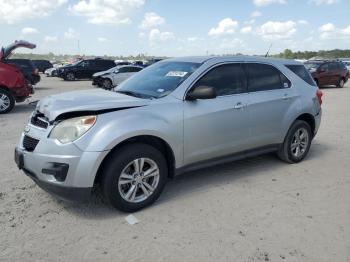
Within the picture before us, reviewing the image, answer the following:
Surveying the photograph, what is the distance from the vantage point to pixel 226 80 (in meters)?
5.08

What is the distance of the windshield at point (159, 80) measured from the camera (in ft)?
15.3

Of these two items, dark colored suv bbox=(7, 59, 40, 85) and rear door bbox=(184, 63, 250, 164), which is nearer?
rear door bbox=(184, 63, 250, 164)

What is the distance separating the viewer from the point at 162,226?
3.90 m

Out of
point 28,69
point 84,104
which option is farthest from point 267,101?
point 28,69

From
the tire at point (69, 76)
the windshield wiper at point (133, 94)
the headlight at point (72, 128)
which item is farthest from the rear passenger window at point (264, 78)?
the tire at point (69, 76)

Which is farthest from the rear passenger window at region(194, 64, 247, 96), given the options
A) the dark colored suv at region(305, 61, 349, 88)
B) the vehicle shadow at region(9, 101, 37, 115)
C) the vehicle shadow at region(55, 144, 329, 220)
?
the dark colored suv at region(305, 61, 349, 88)

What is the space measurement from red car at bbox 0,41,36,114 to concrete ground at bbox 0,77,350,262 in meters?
6.00

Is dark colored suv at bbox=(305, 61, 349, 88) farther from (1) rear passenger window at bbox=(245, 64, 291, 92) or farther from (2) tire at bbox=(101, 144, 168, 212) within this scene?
(2) tire at bbox=(101, 144, 168, 212)

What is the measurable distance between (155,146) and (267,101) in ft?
6.47

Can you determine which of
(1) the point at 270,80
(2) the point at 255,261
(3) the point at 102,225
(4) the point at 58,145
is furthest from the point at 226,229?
(1) the point at 270,80

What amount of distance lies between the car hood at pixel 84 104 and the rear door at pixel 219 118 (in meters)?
0.69

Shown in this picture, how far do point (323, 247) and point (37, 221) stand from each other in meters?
2.84

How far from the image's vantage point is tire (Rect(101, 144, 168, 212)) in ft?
12.9

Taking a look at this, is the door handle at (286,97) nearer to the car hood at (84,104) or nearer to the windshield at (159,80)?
the windshield at (159,80)
